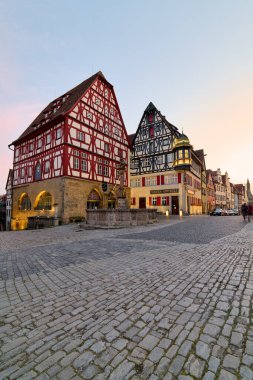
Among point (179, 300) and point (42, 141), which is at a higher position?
point (42, 141)

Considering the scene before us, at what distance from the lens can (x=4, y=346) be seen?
6.40 feet

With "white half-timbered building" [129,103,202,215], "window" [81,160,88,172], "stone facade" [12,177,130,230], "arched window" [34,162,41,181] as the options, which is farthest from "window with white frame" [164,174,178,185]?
"arched window" [34,162,41,181]

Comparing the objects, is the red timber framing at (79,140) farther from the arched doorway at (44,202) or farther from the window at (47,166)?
the arched doorway at (44,202)

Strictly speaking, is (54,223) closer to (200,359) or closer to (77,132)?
(77,132)

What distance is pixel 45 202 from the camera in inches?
821

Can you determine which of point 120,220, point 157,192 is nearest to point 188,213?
point 157,192

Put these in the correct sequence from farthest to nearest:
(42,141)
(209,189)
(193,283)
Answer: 1. (209,189)
2. (42,141)
3. (193,283)

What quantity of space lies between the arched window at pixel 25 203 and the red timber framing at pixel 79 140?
1971 mm

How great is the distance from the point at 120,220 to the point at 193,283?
10.4 meters

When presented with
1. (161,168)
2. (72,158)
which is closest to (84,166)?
(72,158)

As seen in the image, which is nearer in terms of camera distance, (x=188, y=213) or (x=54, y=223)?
(x=54, y=223)

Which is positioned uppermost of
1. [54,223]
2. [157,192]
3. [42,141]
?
[42,141]

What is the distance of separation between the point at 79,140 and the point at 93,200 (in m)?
6.64

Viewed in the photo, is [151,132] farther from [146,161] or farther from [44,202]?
[44,202]
